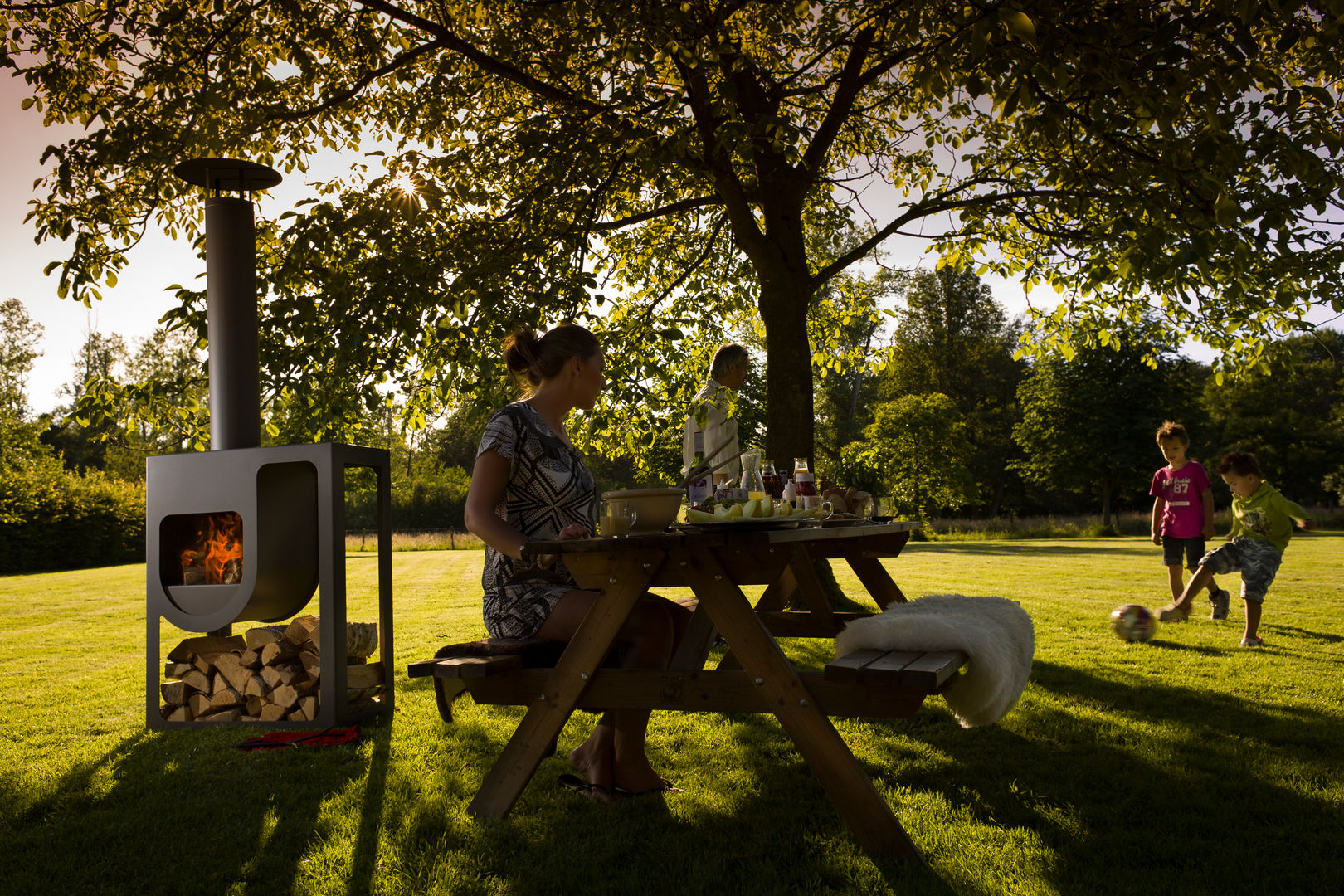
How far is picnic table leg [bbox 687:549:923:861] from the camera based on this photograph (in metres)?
2.73

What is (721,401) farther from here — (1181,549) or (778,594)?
(1181,549)

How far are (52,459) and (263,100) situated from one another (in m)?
24.6

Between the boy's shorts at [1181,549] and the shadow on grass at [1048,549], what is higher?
the boy's shorts at [1181,549]

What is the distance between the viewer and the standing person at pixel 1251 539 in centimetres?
682

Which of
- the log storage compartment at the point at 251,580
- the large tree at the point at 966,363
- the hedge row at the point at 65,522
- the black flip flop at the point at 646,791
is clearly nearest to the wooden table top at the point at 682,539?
the black flip flop at the point at 646,791

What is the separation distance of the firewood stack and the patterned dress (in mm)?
1799

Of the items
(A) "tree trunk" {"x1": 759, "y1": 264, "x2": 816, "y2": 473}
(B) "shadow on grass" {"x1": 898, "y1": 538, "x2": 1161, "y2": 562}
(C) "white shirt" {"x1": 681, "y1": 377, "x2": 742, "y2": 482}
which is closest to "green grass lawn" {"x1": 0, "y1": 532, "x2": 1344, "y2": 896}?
(C) "white shirt" {"x1": 681, "y1": 377, "x2": 742, "y2": 482}

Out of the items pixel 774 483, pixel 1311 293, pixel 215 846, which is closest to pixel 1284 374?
pixel 1311 293

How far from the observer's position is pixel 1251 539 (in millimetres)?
7027

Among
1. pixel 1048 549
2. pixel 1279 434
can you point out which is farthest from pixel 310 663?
pixel 1279 434

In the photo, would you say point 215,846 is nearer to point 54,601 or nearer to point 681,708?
point 681,708

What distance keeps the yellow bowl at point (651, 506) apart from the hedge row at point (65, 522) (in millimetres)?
23458

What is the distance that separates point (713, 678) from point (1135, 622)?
5051mm

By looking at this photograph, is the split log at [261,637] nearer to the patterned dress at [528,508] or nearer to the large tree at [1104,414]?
the patterned dress at [528,508]
